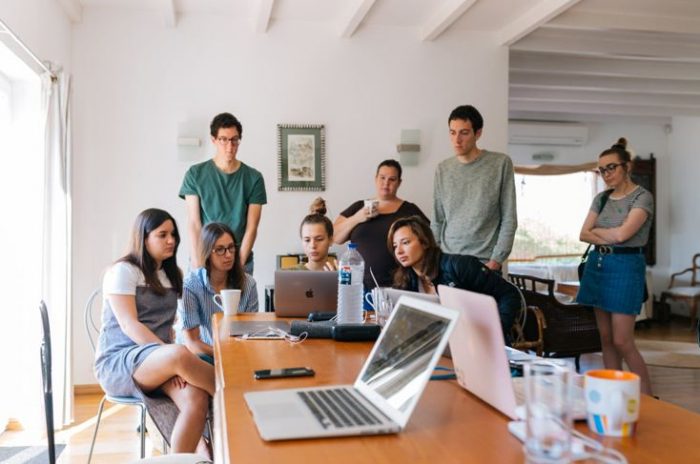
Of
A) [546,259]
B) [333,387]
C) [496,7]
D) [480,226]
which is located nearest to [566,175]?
[546,259]

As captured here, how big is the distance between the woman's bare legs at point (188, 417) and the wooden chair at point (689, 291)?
22.6 feet

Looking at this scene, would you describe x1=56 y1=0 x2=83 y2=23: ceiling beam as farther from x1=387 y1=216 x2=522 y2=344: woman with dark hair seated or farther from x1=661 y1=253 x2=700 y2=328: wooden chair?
x1=661 y1=253 x2=700 y2=328: wooden chair

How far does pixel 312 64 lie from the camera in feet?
14.5

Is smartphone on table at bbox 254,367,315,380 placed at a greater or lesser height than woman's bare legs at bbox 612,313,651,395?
greater

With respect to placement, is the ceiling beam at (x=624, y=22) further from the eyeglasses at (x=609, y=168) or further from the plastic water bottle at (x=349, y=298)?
the plastic water bottle at (x=349, y=298)

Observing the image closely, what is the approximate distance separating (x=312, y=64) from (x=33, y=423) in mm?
2950

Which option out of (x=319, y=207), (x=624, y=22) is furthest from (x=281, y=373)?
(x=624, y=22)

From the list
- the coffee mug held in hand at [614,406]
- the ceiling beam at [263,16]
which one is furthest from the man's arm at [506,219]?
the coffee mug held in hand at [614,406]

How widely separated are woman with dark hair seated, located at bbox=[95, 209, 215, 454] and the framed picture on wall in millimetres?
1887

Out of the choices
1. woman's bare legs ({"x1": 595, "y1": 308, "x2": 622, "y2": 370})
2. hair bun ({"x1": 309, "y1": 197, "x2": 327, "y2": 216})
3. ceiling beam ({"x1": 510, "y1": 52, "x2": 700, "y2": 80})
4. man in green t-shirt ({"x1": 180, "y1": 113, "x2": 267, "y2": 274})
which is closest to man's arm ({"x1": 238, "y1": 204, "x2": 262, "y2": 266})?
man in green t-shirt ({"x1": 180, "y1": 113, "x2": 267, "y2": 274})

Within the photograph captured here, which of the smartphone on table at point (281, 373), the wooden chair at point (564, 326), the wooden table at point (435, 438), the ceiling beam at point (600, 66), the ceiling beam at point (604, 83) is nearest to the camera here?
the wooden table at point (435, 438)

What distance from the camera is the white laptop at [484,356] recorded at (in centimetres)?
103

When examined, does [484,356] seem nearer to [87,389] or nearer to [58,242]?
[58,242]

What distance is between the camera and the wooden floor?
9.68 feet
